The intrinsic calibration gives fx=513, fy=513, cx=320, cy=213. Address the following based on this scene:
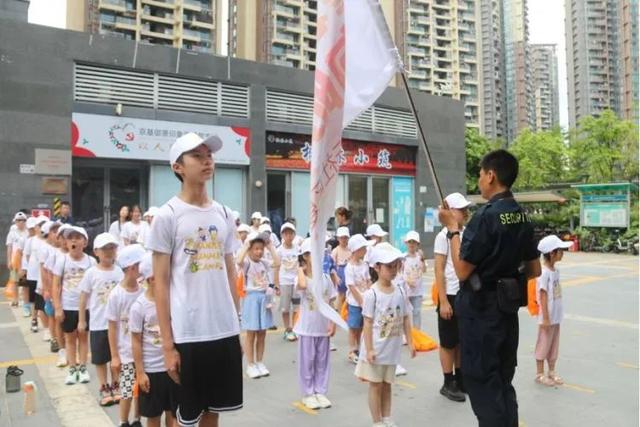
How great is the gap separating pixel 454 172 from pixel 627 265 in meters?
7.03

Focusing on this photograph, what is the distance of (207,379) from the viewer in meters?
2.46

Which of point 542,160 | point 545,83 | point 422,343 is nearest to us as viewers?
point 422,343

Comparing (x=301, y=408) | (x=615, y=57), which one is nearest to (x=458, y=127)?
(x=301, y=408)

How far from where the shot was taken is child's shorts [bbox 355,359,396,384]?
391 cm

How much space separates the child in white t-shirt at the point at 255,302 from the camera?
5.63 metres

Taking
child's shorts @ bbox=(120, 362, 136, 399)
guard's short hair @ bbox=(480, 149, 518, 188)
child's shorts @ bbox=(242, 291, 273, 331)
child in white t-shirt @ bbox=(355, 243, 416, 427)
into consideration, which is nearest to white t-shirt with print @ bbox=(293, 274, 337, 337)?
child in white t-shirt @ bbox=(355, 243, 416, 427)

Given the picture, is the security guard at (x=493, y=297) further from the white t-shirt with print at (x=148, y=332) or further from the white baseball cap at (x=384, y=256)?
the white t-shirt with print at (x=148, y=332)

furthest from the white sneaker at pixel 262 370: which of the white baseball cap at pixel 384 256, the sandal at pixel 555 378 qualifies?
the sandal at pixel 555 378

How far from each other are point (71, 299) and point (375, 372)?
131 inches

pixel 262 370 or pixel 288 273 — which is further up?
pixel 288 273

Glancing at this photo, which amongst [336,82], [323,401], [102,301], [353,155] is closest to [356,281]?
[323,401]

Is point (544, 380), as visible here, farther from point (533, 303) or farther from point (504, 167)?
point (504, 167)

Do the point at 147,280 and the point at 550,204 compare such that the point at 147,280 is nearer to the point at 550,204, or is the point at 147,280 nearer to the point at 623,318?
the point at 623,318

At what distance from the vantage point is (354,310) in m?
6.07
